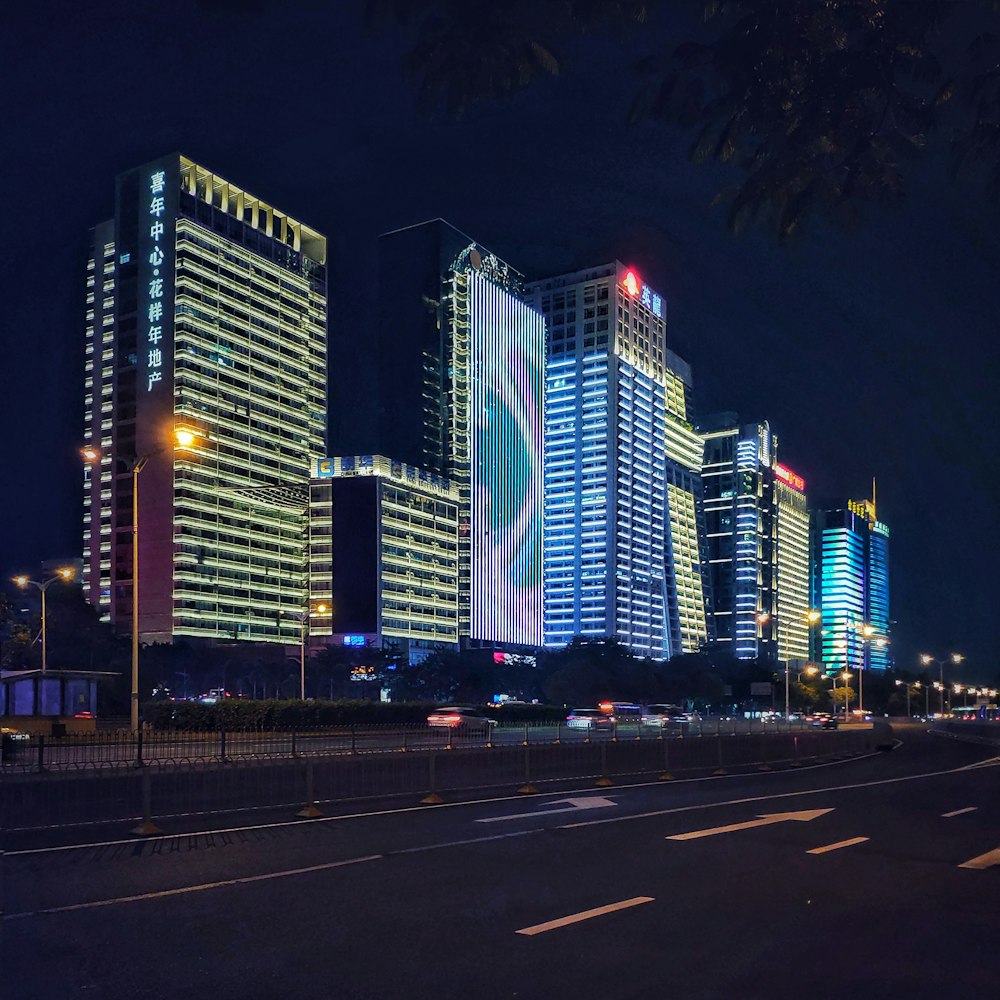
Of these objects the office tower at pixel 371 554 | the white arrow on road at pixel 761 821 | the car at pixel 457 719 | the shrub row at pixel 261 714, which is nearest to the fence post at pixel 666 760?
the white arrow on road at pixel 761 821

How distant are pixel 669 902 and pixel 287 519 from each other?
186 m

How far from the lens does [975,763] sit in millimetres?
43438

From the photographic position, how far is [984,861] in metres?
15.6

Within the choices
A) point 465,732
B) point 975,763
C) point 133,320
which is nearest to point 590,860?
point 975,763

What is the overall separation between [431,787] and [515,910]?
14.0 m

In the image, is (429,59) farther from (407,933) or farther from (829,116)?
(407,933)

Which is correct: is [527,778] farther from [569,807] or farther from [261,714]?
[261,714]

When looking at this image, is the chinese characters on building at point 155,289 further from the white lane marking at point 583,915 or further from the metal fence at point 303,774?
the white lane marking at point 583,915

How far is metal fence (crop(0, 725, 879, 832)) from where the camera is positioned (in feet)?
64.6

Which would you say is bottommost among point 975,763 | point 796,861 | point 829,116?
point 975,763

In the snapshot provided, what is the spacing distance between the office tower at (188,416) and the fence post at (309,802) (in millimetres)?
152063

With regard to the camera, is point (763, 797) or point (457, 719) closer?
point (763, 797)

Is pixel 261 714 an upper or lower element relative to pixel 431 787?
lower

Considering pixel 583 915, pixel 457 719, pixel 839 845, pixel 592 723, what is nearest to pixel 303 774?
pixel 839 845
